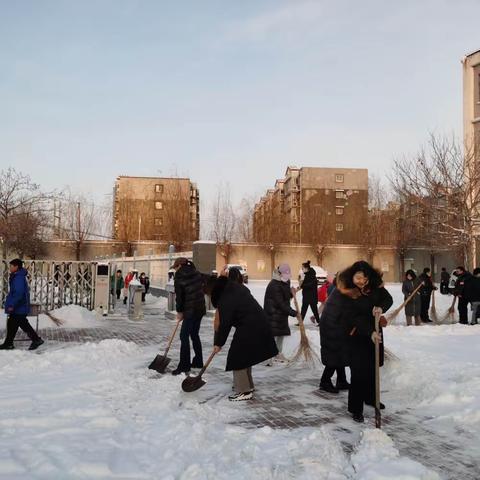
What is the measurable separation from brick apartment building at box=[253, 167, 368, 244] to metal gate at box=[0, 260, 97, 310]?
115 feet

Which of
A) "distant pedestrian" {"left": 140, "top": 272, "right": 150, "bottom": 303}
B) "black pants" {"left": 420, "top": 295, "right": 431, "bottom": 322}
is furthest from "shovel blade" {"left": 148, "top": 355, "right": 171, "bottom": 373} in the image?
"distant pedestrian" {"left": 140, "top": 272, "right": 150, "bottom": 303}

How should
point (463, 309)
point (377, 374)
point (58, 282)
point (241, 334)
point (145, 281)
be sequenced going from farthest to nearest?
1. point (145, 281)
2. point (58, 282)
3. point (463, 309)
4. point (241, 334)
5. point (377, 374)

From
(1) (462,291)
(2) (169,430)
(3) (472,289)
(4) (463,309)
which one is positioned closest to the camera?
(2) (169,430)

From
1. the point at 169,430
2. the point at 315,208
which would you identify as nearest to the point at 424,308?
the point at 169,430

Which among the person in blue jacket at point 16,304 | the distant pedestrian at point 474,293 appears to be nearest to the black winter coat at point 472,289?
the distant pedestrian at point 474,293

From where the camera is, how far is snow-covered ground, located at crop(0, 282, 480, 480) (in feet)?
13.1

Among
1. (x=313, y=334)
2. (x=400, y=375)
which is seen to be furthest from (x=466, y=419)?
(x=313, y=334)

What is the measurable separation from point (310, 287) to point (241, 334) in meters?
8.15

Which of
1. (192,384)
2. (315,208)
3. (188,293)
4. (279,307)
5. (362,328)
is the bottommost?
(192,384)

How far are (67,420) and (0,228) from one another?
21921 millimetres

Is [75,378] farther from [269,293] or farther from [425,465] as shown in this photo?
[425,465]

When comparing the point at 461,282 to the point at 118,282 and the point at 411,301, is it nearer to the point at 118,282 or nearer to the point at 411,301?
the point at 411,301

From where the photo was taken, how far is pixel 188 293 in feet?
25.7

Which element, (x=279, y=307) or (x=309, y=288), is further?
(x=309, y=288)
